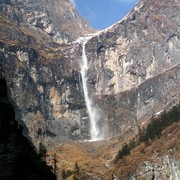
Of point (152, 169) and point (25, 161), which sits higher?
point (152, 169)

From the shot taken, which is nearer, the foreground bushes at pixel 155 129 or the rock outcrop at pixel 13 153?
the rock outcrop at pixel 13 153

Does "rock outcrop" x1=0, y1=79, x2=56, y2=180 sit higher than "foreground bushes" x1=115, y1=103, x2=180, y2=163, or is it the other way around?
"foreground bushes" x1=115, y1=103, x2=180, y2=163

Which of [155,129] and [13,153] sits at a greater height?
[155,129]

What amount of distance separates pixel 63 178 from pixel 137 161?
28523 millimetres

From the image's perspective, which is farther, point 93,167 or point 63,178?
point 93,167

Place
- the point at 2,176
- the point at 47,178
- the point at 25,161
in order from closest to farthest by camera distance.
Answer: the point at 2,176, the point at 25,161, the point at 47,178

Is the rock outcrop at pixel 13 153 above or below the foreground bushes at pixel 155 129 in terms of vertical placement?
below

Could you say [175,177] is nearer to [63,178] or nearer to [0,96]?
[63,178]

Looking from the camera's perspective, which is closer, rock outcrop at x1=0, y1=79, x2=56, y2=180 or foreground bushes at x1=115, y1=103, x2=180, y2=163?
rock outcrop at x1=0, y1=79, x2=56, y2=180

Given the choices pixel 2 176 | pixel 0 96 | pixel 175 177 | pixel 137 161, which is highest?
pixel 137 161

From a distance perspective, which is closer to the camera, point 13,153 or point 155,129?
point 13,153

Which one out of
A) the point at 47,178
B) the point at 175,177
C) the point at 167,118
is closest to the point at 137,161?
→ the point at 175,177

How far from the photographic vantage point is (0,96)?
163 ft

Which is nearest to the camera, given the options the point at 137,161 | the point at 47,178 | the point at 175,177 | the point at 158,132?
the point at 47,178
